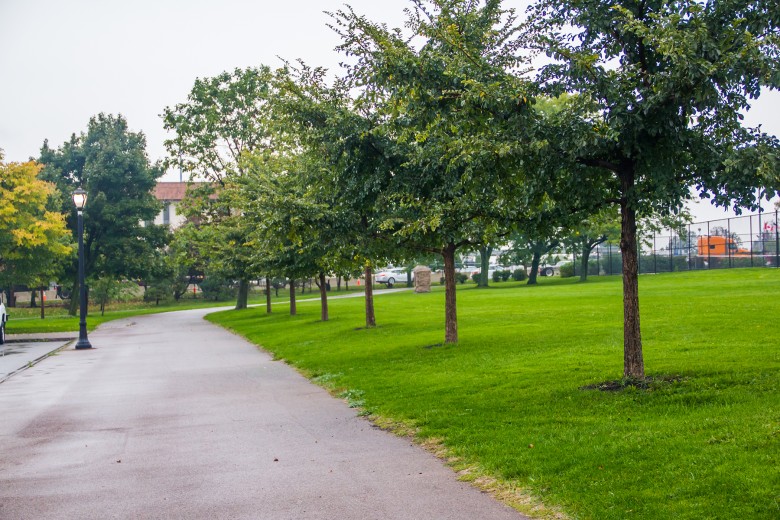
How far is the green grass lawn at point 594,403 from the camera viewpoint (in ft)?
20.6

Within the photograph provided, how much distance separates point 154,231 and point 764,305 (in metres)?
45.9

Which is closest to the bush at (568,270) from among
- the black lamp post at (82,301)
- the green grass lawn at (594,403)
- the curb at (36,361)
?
the curb at (36,361)

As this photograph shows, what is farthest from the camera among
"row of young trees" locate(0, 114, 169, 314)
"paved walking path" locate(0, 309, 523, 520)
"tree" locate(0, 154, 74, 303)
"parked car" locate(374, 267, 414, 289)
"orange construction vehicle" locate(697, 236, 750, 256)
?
"parked car" locate(374, 267, 414, 289)

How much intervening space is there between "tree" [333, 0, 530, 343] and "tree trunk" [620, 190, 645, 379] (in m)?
1.44

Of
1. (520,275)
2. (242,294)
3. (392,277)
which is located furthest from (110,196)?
(520,275)

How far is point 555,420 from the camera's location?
9133 millimetres

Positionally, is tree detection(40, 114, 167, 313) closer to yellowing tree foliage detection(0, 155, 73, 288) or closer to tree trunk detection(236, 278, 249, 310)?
tree trunk detection(236, 278, 249, 310)

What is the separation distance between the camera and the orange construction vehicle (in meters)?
51.1

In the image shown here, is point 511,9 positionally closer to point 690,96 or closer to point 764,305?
point 690,96

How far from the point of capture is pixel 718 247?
52562 millimetres

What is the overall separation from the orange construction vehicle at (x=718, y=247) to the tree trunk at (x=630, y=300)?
143ft

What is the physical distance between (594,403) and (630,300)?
143 cm

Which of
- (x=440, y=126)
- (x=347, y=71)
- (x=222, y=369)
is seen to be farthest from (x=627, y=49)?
(x=222, y=369)

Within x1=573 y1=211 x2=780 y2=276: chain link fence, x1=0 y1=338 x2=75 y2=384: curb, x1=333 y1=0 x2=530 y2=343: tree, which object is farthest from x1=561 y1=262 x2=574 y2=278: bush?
x1=333 y1=0 x2=530 y2=343: tree
